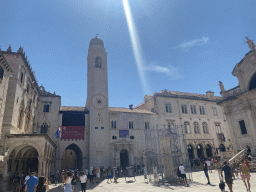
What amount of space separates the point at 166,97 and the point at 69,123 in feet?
63.4

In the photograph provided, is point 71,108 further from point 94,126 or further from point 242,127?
point 242,127

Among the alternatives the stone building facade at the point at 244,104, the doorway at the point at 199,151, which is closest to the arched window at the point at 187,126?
the doorway at the point at 199,151

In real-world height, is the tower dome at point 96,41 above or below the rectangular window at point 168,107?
above

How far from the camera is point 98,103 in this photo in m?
32.6

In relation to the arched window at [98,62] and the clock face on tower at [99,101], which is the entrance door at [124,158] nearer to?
the clock face on tower at [99,101]

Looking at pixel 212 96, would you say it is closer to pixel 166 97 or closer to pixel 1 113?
pixel 166 97

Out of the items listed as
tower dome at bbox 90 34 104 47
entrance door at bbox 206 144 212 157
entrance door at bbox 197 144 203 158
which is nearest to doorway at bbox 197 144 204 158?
entrance door at bbox 197 144 203 158

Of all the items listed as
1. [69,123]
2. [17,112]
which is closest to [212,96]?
[69,123]

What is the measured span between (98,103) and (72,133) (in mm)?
6670

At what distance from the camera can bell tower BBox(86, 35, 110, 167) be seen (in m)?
29.6

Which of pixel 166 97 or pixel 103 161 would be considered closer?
pixel 103 161

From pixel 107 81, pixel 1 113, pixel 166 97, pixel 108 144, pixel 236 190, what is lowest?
pixel 236 190

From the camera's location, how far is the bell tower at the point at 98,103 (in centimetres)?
2962

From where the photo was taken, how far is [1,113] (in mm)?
17469
